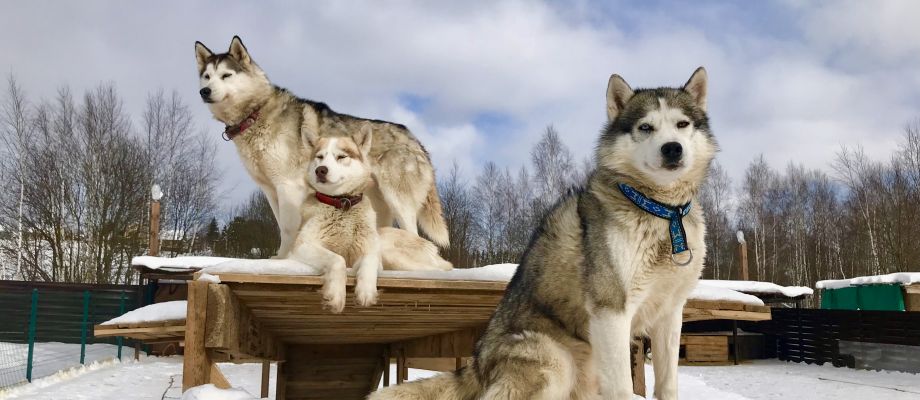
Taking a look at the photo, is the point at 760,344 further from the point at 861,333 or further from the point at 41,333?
the point at 41,333

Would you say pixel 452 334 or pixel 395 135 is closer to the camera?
pixel 395 135

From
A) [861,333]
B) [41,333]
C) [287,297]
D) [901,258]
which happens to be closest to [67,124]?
[41,333]

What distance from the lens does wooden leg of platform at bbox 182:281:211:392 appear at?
2.93 meters

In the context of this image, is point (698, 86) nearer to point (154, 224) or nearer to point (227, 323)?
point (227, 323)

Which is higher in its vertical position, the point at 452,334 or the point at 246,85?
the point at 246,85

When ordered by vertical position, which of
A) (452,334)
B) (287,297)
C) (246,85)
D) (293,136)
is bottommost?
(452,334)

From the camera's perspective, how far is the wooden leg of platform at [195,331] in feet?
9.62

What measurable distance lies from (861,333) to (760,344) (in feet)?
12.1

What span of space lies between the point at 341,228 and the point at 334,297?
2.41ft

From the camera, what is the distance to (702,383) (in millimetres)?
12242

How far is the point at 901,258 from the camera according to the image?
23.1 meters

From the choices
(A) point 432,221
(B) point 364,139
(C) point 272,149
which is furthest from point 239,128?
(A) point 432,221

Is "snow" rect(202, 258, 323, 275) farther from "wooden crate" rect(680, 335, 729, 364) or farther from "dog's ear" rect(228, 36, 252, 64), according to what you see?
"wooden crate" rect(680, 335, 729, 364)

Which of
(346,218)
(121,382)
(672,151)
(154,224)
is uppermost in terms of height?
(154,224)
